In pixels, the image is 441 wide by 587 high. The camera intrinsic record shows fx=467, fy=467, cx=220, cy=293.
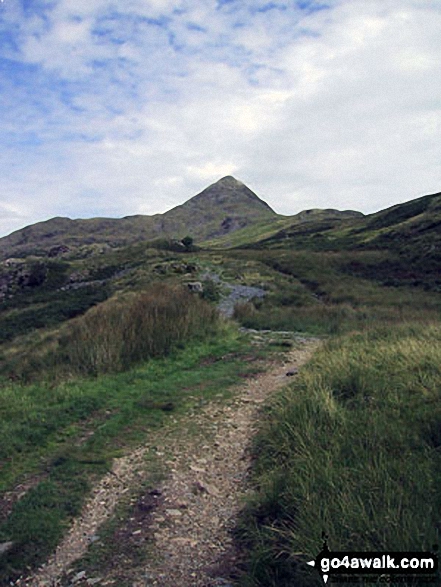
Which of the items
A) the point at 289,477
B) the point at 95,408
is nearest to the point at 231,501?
the point at 289,477

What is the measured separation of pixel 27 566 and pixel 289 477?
226 cm

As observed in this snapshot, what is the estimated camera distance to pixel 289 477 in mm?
4184

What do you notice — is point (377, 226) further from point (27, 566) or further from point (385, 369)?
point (27, 566)

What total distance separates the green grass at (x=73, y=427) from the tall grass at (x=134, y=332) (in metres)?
0.54

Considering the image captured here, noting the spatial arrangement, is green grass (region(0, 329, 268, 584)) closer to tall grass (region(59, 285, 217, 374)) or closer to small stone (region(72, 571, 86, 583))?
small stone (region(72, 571, 86, 583))

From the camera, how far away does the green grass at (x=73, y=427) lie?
420cm

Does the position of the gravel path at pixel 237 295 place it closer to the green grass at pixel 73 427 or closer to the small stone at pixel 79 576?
the green grass at pixel 73 427

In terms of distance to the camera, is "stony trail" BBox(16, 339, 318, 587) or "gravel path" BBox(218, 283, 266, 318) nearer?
"stony trail" BBox(16, 339, 318, 587)

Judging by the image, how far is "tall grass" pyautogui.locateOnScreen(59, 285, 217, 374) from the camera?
9656mm

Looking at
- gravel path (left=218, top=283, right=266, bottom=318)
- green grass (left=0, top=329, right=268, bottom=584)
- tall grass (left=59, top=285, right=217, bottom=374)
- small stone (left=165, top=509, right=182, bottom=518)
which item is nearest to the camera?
green grass (left=0, top=329, right=268, bottom=584)

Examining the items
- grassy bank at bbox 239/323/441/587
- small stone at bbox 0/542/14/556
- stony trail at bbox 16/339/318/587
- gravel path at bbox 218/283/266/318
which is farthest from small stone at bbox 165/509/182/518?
gravel path at bbox 218/283/266/318

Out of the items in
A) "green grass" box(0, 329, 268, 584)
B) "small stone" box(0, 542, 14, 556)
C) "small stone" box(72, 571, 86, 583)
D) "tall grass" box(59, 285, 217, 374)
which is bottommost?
"small stone" box(72, 571, 86, 583)

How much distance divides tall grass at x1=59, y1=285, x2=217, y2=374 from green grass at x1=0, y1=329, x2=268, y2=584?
1.78ft

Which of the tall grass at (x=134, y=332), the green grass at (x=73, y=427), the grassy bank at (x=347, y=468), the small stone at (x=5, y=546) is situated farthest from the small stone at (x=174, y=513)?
the tall grass at (x=134, y=332)
